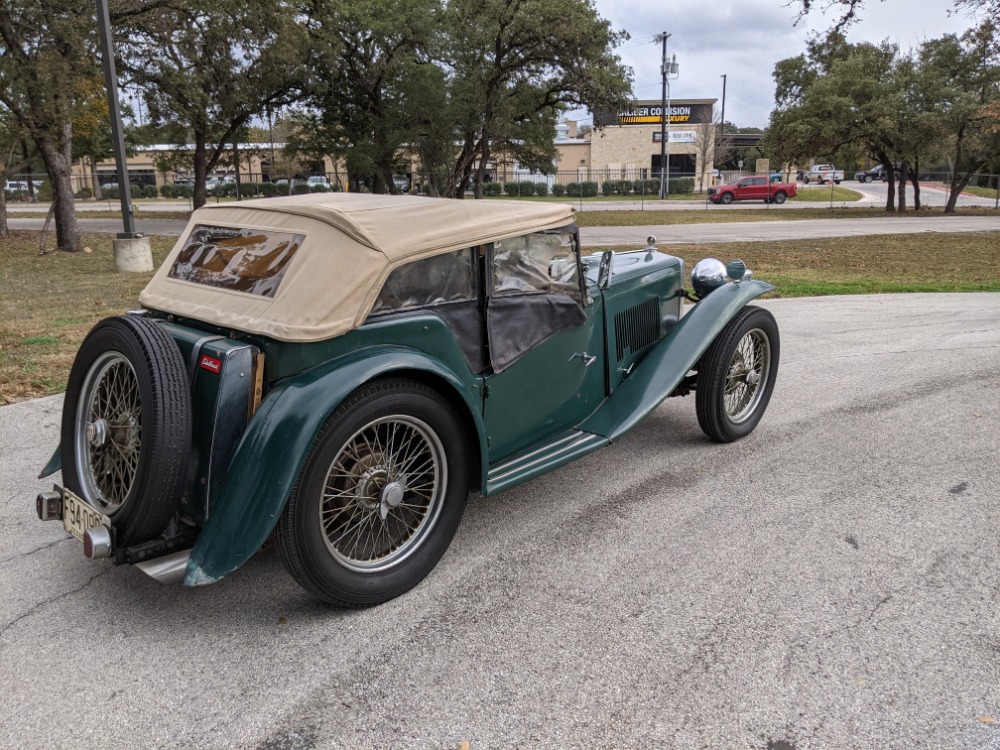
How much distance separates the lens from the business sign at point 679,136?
208 ft

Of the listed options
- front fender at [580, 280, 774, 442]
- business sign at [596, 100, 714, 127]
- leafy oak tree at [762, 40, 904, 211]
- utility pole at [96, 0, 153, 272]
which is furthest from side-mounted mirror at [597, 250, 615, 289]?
business sign at [596, 100, 714, 127]

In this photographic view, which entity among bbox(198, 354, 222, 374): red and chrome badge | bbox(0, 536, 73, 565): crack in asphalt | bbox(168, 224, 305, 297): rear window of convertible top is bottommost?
bbox(0, 536, 73, 565): crack in asphalt

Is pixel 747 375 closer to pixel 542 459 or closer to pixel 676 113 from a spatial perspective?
pixel 542 459

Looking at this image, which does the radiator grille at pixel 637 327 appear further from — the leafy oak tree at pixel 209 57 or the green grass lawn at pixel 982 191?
the green grass lawn at pixel 982 191

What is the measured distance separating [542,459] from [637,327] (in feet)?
4.53

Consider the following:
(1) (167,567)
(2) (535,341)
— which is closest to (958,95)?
(2) (535,341)

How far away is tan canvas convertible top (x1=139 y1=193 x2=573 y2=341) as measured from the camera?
9.39 ft

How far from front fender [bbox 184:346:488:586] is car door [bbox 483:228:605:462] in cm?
84

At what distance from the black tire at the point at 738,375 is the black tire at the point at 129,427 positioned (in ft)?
9.84

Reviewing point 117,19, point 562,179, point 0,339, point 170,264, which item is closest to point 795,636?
point 170,264

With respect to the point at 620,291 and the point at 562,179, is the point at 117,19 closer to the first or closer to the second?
the point at 620,291

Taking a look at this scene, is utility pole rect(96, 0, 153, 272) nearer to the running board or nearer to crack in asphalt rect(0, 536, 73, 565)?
crack in asphalt rect(0, 536, 73, 565)

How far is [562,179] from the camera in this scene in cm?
5847

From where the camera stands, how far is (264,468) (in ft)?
8.39
